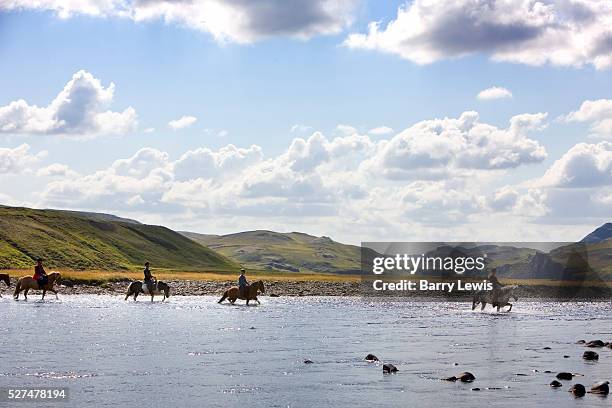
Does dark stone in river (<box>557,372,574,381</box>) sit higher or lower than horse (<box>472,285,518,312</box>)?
lower

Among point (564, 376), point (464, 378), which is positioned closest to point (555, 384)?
point (564, 376)

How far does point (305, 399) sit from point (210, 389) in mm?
3539

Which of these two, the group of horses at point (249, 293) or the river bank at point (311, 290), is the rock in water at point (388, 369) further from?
the river bank at point (311, 290)

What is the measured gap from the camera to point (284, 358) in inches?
Result: 1348

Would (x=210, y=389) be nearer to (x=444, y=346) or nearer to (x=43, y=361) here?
(x=43, y=361)

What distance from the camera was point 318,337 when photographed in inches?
1729

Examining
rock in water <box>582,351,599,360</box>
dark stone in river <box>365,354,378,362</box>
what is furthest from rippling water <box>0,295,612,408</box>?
dark stone in river <box>365,354,378,362</box>

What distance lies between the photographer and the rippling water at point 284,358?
25000 mm

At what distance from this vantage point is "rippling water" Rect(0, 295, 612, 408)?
25000 millimetres

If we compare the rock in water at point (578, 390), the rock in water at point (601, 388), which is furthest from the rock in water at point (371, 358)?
the rock in water at point (601, 388)

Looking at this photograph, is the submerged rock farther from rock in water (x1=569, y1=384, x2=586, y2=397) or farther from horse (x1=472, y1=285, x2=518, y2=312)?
horse (x1=472, y1=285, x2=518, y2=312)

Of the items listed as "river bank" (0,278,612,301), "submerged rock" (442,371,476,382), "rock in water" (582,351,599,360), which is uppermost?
"river bank" (0,278,612,301)

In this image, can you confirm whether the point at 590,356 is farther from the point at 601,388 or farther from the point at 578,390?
the point at 578,390

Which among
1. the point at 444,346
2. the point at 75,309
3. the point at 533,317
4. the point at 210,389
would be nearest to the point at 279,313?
the point at 75,309
